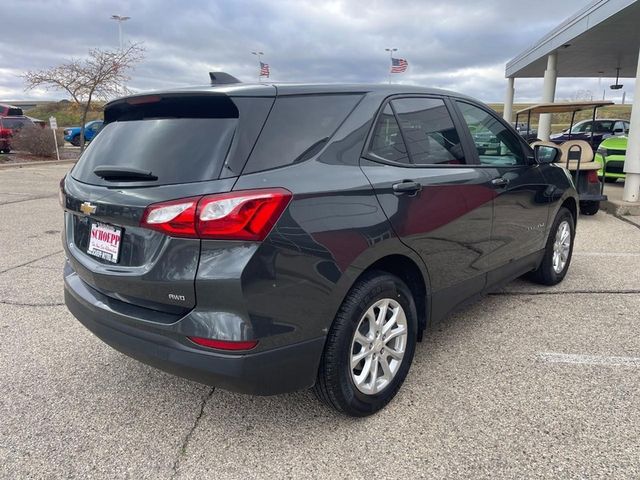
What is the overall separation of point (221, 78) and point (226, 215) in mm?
1035

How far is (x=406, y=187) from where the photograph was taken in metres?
2.64

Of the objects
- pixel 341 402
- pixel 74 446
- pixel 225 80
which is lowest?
pixel 74 446

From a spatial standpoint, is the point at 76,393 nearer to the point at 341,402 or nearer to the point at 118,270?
the point at 118,270

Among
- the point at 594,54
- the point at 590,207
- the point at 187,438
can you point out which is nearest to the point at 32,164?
the point at 590,207

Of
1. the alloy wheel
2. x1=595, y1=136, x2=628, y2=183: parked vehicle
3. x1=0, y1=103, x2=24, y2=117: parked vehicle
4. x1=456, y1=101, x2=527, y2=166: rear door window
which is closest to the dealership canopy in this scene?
x1=595, y1=136, x2=628, y2=183: parked vehicle

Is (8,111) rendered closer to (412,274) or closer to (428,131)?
(428,131)

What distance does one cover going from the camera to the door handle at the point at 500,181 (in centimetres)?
344

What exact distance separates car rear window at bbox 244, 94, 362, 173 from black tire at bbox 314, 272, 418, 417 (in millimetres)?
703

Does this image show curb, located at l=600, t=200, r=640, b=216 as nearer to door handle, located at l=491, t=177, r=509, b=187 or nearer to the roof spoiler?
door handle, located at l=491, t=177, r=509, b=187

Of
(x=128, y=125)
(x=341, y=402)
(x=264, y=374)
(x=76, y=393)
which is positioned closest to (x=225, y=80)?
(x=128, y=125)

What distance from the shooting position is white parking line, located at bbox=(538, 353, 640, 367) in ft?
10.4

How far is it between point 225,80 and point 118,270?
1.12 m

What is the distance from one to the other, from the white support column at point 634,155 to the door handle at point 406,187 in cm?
747

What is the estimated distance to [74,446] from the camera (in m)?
2.41
